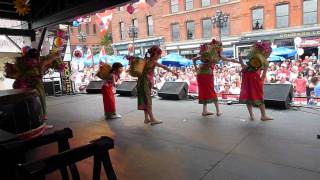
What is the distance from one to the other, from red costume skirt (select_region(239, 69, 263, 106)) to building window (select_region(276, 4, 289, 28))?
17966 millimetres

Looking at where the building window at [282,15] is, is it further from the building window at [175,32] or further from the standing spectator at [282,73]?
the standing spectator at [282,73]

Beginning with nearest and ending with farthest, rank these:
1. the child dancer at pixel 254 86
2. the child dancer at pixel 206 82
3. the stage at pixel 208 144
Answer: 1. the stage at pixel 208 144
2. the child dancer at pixel 254 86
3. the child dancer at pixel 206 82

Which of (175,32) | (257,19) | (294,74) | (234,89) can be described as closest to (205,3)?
(175,32)

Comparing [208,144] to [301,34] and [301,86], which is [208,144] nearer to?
[301,86]

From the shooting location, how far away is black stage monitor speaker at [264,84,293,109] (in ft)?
20.2

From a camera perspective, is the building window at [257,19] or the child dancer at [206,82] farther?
the building window at [257,19]

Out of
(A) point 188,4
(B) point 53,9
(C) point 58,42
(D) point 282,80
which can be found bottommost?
(D) point 282,80

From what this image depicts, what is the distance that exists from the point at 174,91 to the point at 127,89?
2.11m

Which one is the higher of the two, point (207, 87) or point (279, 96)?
point (207, 87)

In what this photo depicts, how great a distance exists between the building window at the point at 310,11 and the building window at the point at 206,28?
7444mm

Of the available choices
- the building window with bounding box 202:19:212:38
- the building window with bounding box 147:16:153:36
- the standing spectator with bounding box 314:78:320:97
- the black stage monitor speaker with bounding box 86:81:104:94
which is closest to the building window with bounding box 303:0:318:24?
the building window with bounding box 202:19:212:38

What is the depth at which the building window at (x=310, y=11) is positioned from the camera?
1997 cm

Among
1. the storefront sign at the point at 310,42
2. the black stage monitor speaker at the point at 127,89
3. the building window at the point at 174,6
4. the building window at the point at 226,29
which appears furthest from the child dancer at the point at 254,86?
the building window at the point at 174,6

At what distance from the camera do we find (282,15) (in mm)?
21422
